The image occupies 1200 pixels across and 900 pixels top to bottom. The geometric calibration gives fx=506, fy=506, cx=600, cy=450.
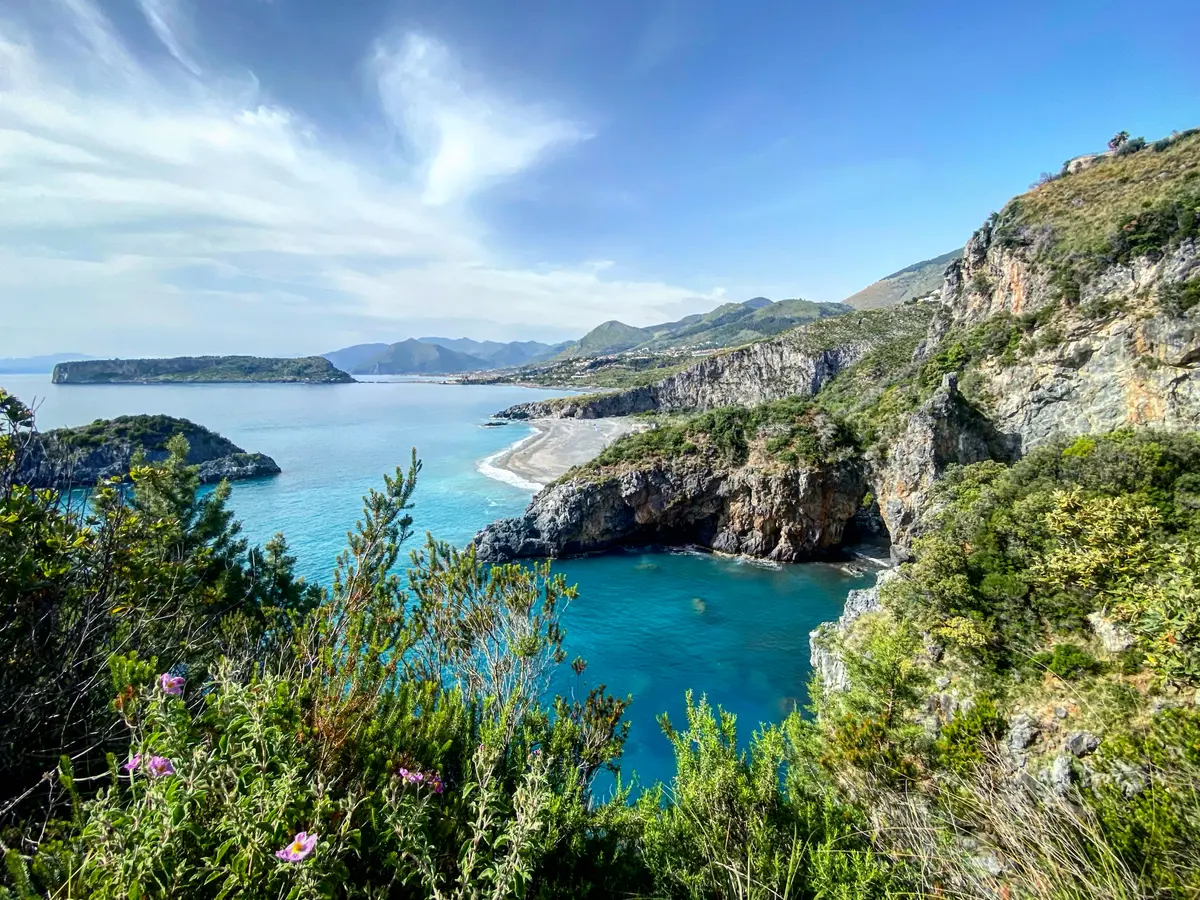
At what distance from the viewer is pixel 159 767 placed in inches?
109

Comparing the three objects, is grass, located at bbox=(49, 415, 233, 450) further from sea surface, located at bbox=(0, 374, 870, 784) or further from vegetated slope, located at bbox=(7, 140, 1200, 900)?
vegetated slope, located at bbox=(7, 140, 1200, 900)

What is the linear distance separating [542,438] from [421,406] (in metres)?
75.6

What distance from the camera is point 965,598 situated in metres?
12.4

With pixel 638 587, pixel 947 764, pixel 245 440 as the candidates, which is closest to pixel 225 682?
pixel 947 764

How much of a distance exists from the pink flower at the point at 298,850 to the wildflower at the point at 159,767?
0.88 meters

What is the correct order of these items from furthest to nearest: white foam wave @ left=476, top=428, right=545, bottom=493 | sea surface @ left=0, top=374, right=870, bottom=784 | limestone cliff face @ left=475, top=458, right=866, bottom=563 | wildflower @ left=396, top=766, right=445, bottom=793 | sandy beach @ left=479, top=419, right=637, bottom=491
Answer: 1. sandy beach @ left=479, top=419, right=637, bottom=491
2. white foam wave @ left=476, top=428, right=545, bottom=493
3. limestone cliff face @ left=475, top=458, right=866, bottom=563
4. sea surface @ left=0, top=374, right=870, bottom=784
5. wildflower @ left=396, top=766, right=445, bottom=793

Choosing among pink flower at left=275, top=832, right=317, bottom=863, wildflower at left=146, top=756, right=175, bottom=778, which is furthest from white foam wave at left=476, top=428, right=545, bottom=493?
pink flower at left=275, top=832, right=317, bottom=863

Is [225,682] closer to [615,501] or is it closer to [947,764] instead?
[947,764]

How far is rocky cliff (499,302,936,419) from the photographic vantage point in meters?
71.1

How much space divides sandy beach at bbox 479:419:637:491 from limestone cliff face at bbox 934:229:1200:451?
38.5m

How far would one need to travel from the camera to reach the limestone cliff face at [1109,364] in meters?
20.6

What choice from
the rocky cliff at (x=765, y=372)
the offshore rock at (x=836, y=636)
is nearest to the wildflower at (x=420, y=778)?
the offshore rock at (x=836, y=636)

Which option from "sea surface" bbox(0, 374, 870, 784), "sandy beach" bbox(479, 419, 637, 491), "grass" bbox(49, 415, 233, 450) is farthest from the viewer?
"sandy beach" bbox(479, 419, 637, 491)

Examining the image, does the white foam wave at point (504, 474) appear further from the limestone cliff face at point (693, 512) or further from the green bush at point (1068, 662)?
the green bush at point (1068, 662)
